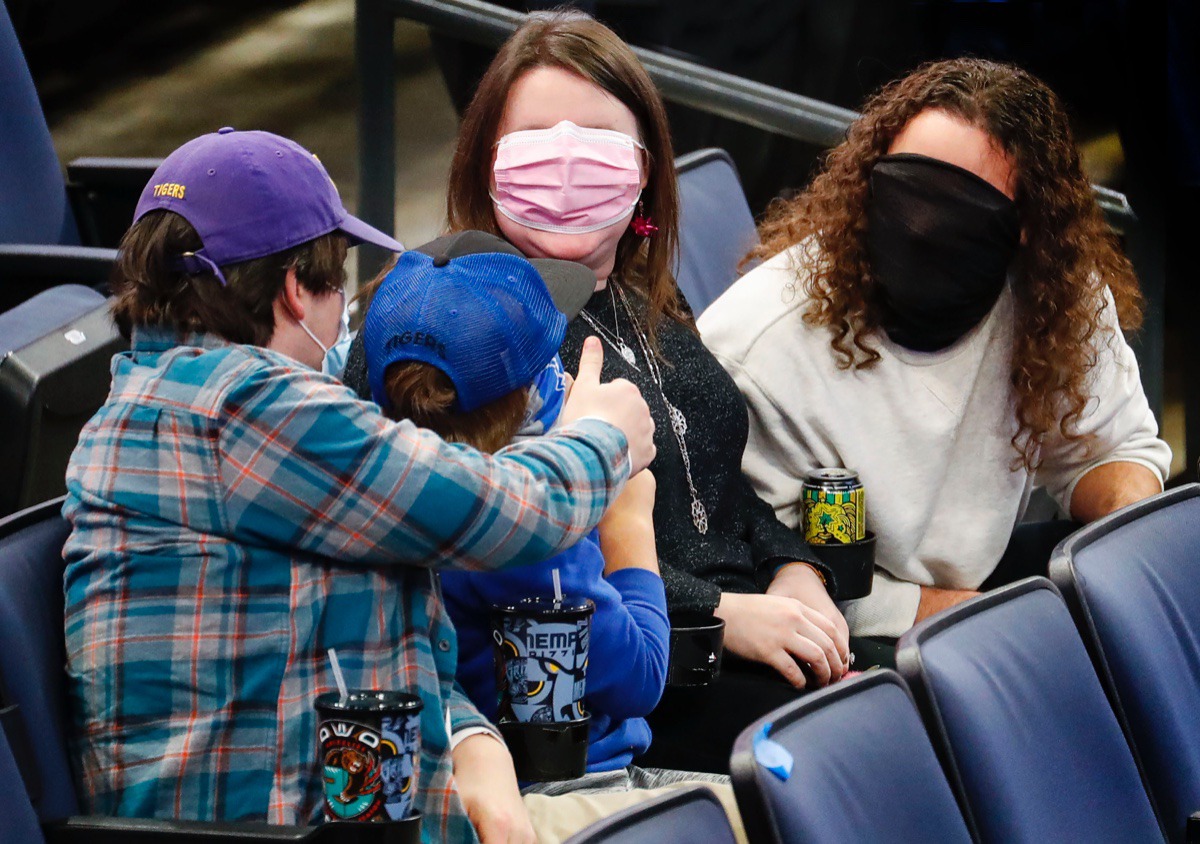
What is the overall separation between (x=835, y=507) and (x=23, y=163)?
6.30 feet

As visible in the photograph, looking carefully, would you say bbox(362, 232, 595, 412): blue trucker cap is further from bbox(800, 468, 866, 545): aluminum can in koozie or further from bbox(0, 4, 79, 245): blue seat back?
bbox(0, 4, 79, 245): blue seat back

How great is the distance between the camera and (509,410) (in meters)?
1.65

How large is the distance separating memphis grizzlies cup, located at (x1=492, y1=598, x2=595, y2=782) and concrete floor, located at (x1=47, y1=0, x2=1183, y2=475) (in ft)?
8.70

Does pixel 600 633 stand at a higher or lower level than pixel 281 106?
higher

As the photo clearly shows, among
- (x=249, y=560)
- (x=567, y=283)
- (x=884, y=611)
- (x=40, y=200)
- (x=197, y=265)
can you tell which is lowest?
(x=884, y=611)

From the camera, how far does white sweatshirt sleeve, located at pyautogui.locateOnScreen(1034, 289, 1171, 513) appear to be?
2543mm

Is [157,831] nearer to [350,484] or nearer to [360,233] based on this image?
[350,484]

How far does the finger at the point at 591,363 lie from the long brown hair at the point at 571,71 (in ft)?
1.37

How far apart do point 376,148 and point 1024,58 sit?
222 centimetres

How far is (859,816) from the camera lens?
4.15ft

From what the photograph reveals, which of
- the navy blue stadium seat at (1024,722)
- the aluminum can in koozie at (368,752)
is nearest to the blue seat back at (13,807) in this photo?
the aluminum can in koozie at (368,752)

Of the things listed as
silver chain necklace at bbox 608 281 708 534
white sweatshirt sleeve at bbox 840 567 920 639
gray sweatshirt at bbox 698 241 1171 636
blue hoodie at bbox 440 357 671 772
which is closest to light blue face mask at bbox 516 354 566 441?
blue hoodie at bbox 440 357 671 772

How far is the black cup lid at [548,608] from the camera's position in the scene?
152 cm

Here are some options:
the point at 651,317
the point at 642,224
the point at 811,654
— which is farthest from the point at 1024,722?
the point at 642,224
